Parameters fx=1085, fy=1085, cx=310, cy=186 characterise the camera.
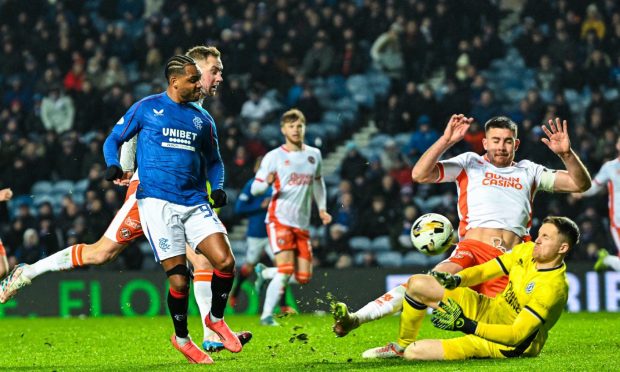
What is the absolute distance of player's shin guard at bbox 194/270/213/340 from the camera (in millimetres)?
8859

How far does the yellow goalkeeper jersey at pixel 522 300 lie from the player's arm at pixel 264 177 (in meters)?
5.36

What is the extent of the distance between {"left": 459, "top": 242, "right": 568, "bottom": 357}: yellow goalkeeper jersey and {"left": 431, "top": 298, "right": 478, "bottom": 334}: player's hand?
0.15 metres

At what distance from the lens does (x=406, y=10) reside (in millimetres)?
20797

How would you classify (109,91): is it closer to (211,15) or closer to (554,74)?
(211,15)

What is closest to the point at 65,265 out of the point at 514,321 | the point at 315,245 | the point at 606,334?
the point at 514,321

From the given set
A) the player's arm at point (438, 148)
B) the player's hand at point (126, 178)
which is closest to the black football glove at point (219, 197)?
the player's hand at point (126, 178)

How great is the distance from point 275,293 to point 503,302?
16.9ft

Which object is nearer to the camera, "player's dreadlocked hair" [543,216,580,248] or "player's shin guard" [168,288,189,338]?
"player's dreadlocked hair" [543,216,580,248]

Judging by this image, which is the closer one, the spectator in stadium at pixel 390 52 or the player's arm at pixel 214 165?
the player's arm at pixel 214 165

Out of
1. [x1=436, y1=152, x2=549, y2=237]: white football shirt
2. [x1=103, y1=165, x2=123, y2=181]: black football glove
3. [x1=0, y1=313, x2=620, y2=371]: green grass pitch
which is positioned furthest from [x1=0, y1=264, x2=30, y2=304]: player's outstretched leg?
[x1=436, y1=152, x2=549, y2=237]: white football shirt

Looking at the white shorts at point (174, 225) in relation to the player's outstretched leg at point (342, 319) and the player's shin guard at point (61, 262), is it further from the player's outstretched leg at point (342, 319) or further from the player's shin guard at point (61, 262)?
the player's shin guard at point (61, 262)

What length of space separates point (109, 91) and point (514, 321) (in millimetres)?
13846

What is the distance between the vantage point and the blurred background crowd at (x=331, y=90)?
16453 millimetres

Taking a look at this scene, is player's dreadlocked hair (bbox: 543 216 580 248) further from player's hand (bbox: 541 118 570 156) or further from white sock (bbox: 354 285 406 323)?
white sock (bbox: 354 285 406 323)
